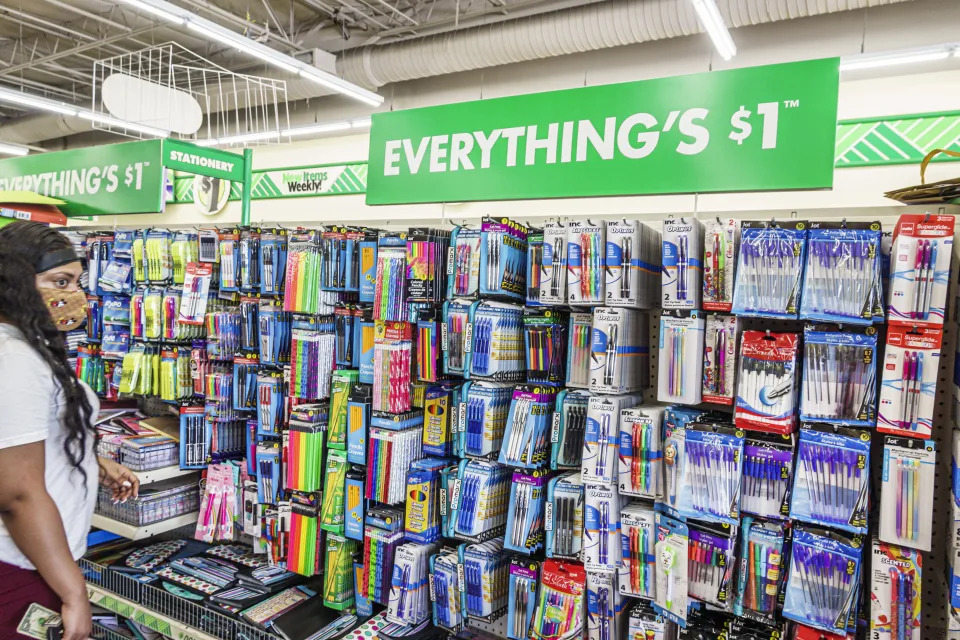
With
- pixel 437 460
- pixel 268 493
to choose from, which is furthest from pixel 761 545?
pixel 268 493

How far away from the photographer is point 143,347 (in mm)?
3650

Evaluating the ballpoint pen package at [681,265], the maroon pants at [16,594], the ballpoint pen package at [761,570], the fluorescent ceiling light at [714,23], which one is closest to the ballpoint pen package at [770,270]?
the ballpoint pen package at [681,265]

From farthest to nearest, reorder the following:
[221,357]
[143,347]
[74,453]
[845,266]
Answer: [143,347]
[221,357]
[845,266]
[74,453]

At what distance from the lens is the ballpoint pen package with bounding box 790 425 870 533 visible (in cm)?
184

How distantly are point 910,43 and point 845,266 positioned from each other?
242 inches

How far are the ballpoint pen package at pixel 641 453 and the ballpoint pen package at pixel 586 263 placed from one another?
0.42 metres

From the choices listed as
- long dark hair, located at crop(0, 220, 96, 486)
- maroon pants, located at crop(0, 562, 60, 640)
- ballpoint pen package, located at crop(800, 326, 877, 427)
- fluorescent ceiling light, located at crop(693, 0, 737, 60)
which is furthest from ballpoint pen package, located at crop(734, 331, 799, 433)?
fluorescent ceiling light, located at crop(693, 0, 737, 60)

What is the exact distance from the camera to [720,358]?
2.05 m

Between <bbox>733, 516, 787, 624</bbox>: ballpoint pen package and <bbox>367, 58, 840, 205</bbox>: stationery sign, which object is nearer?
<bbox>733, 516, 787, 624</bbox>: ballpoint pen package

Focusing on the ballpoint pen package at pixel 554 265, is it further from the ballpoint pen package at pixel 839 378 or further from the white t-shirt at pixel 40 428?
the white t-shirt at pixel 40 428

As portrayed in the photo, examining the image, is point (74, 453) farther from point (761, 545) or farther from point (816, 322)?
point (816, 322)

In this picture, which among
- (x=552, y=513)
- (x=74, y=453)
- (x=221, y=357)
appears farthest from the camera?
(x=221, y=357)

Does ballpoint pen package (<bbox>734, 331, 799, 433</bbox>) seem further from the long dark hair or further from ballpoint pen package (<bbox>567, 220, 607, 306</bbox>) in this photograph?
the long dark hair

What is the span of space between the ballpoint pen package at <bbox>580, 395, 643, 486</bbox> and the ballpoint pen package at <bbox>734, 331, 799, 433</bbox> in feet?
1.29
